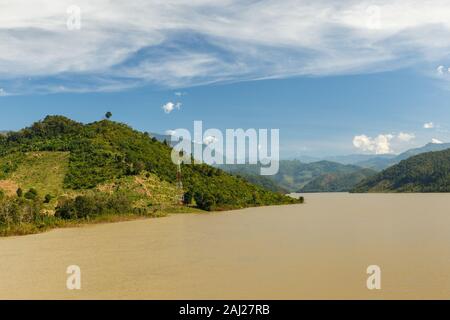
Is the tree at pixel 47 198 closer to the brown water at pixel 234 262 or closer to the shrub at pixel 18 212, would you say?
the shrub at pixel 18 212

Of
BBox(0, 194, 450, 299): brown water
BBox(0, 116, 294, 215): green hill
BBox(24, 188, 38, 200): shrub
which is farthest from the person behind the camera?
BBox(0, 116, 294, 215): green hill

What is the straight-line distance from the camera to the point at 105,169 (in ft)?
293

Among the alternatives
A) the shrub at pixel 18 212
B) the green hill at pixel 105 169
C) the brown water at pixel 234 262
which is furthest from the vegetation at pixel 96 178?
the brown water at pixel 234 262

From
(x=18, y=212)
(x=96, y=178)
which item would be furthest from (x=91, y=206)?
(x=96, y=178)

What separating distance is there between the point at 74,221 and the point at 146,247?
26682 mm

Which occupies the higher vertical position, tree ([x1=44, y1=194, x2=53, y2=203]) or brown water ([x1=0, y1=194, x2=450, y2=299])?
tree ([x1=44, y1=194, x2=53, y2=203])

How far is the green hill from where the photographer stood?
82731mm

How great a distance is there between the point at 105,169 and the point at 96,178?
4773mm

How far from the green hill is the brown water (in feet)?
103

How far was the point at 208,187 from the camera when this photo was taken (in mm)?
100938

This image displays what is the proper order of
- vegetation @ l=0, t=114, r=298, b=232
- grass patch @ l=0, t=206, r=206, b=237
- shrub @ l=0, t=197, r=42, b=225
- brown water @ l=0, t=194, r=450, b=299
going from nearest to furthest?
brown water @ l=0, t=194, r=450, b=299 → grass patch @ l=0, t=206, r=206, b=237 → shrub @ l=0, t=197, r=42, b=225 → vegetation @ l=0, t=114, r=298, b=232

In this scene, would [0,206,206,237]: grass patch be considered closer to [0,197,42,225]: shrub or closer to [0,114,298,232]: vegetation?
[0,114,298,232]: vegetation

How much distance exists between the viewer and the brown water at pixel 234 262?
23.6 m

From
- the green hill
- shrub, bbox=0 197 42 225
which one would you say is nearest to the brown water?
shrub, bbox=0 197 42 225
